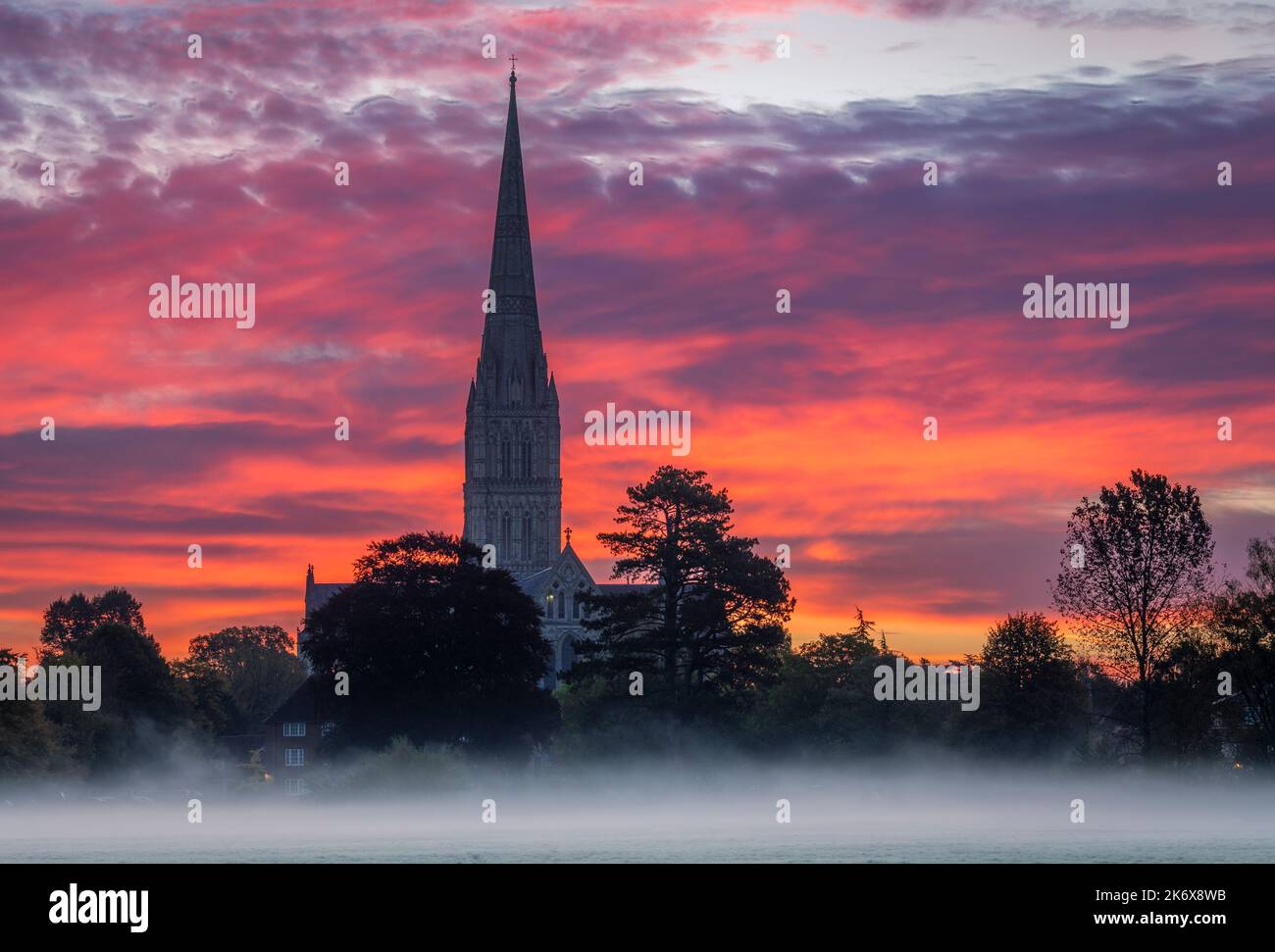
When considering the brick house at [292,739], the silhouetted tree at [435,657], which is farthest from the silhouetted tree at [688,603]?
the brick house at [292,739]

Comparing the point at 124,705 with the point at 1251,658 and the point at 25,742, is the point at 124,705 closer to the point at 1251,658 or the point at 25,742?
the point at 25,742

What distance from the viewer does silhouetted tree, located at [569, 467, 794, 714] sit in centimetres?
9538

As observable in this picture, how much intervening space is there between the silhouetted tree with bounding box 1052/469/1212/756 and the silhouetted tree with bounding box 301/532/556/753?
31.0 meters

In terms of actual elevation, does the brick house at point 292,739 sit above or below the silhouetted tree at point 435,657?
below

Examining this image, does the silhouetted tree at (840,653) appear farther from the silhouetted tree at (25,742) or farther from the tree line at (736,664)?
the silhouetted tree at (25,742)

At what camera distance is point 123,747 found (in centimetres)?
14150

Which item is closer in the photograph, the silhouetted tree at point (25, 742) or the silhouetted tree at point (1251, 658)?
the silhouetted tree at point (1251, 658)

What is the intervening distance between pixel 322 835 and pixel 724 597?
71.1 feet

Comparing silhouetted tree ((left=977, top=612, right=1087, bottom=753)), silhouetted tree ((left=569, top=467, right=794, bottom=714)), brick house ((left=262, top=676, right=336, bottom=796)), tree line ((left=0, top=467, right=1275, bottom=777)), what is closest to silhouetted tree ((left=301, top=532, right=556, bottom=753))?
tree line ((left=0, top=467, right=1275, bottom=777))

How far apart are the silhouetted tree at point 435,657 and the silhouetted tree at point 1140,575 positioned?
31.0 metres

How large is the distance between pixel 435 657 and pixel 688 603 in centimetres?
1701

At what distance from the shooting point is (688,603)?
95.1 meters

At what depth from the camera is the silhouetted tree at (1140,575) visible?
86.1 m
